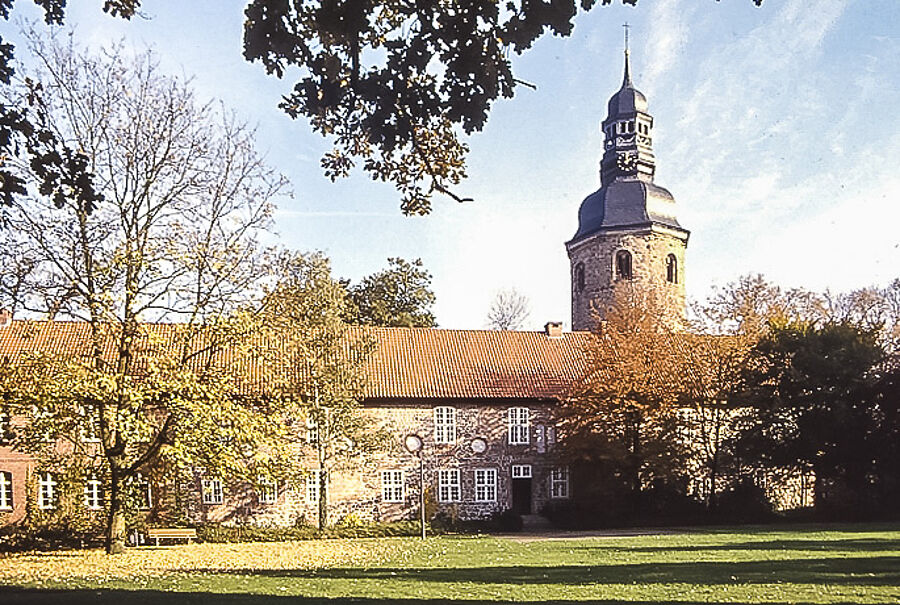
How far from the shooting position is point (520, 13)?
6961 mm

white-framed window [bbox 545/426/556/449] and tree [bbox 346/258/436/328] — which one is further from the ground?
tree [bbox 346/258/436/328]

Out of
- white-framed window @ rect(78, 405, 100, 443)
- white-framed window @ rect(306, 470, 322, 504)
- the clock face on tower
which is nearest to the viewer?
white-framed window @ rect(78, 405, 100, 443)

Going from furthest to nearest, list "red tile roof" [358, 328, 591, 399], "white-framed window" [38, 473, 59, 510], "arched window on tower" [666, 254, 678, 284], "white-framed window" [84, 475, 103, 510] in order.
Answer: "arched window on tower" [666, 254, 678, 284]
"red tile roof" [358, 328, 591, 399]
"white-framed window" [38, 473, 59, 510]
"white-framed window" [84, 475, 103, 510]

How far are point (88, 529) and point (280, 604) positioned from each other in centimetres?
1843

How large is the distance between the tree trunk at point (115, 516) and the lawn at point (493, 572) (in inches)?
14.1

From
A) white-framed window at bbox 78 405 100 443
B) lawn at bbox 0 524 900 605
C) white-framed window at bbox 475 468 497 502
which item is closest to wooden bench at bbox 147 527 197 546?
lawn at bbox 0 524 900 605

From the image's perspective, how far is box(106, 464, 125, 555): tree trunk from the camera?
2233cm

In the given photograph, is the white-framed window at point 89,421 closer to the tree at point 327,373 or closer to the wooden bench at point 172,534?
the wooden bench at point 172,534

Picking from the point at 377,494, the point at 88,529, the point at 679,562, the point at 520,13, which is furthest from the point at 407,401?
Result: the point at 520,13

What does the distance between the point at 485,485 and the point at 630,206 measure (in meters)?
19.2

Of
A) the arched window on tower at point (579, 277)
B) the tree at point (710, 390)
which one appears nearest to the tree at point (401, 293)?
the arched window on tower at point (579, 277)

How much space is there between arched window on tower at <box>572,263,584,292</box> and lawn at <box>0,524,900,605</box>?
82.4ft

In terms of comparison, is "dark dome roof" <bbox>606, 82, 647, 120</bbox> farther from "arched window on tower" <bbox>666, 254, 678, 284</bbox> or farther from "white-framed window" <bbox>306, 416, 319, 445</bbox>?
"white-framed window" <bbox>306, 416, 319, 445</bbox>

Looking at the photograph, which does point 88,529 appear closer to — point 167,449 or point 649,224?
point 167,449
